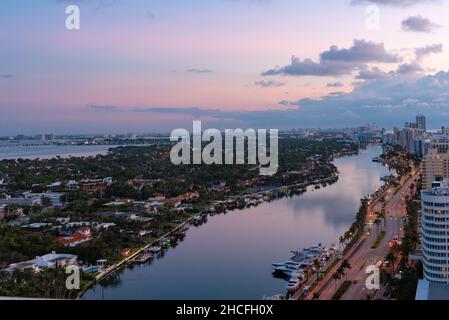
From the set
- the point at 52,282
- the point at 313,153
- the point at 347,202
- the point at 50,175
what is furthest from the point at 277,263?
the point at 313,153

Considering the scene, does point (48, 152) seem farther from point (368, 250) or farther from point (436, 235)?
point (436, 235)

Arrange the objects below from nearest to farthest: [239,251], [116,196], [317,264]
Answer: [317,264] < [239,251] < [116,196]

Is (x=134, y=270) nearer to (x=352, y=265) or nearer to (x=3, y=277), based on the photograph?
(x=3, y=277)

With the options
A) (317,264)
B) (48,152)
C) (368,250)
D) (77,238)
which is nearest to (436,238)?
(317,264)

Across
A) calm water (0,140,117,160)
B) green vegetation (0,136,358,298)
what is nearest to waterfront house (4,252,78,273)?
green vegetation (0,136,358,298)

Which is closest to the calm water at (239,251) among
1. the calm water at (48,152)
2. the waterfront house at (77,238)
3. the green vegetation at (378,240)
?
the green vegetation at (378,240)
